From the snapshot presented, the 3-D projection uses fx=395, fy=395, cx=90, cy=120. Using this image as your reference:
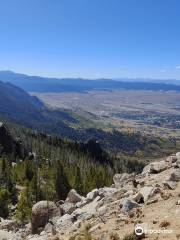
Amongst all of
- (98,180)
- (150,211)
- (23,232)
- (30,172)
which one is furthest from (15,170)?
(150,211)

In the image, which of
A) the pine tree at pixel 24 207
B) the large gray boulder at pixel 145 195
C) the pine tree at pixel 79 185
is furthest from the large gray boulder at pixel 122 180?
the pine tree at pixel 79 185

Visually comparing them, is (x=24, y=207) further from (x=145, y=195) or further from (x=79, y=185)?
(x=145, y=195)

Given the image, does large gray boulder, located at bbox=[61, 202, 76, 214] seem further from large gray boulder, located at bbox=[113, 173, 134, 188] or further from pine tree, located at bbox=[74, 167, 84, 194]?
pine tree, located at bbox=[74, 167, 84, 194]

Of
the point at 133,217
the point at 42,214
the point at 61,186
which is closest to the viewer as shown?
the point at 133,217

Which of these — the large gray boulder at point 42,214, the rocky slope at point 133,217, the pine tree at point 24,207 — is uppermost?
the rocky slope at point 133,217

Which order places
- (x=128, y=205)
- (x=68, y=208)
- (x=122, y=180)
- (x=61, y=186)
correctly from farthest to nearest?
(x=61, y=186) < (x=122, y=180) < (x=68, y=208) < (x=128, y=205)

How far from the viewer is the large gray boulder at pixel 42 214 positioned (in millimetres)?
58781

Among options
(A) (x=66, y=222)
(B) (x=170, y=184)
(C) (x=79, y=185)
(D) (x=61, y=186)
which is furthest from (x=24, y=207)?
(B) (x=170, y=184)

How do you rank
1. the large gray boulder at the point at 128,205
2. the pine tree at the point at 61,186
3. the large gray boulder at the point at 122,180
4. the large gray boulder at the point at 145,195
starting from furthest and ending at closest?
the pine tree at the point at 61,186 → the large gray boulder at the point at 122,180 → the large gray boulder at the point at 145,195 → the large gray boulder at the point at 128,205

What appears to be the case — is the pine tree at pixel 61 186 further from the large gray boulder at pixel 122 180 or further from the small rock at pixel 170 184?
the small rock at pixel 170 184

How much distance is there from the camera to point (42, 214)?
197ft

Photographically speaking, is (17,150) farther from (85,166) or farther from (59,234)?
(59,234)

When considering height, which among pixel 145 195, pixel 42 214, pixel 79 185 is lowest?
pixel 79 185

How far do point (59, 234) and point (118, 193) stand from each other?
12.6 m
